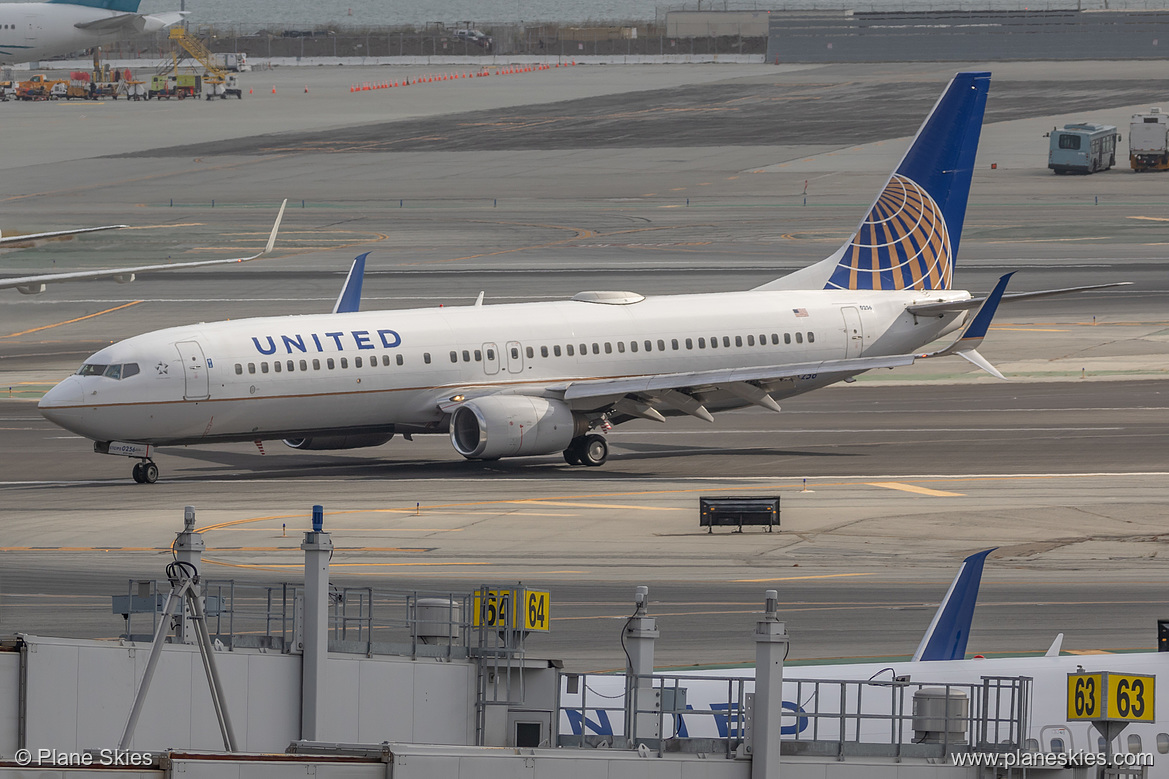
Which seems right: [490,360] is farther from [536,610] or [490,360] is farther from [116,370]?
[536,610]

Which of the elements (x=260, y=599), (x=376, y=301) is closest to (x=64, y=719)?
(x=260, y=599)

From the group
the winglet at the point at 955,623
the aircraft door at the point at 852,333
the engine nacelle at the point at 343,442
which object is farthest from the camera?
the aircraft door at the point at 852,333

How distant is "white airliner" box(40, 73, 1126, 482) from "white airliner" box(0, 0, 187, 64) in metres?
88.6

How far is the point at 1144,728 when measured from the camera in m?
28.0

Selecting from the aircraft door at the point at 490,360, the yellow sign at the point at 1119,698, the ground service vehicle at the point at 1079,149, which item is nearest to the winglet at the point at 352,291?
the aircraft door at the point at 490,360

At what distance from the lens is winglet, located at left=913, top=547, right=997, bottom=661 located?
30797mm

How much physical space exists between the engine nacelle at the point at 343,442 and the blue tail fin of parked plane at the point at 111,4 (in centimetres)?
9810

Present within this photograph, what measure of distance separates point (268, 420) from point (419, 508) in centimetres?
626

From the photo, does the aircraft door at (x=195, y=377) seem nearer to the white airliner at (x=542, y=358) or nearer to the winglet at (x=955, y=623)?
the white airliner at (x=542, y=358)

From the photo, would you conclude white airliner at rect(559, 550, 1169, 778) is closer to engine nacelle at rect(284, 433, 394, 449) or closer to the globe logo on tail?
engine nacelle at rect(284, 433, 394, 449)

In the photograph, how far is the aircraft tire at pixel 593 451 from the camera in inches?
2378

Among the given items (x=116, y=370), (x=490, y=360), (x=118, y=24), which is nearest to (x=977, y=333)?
(x=490, y=360)

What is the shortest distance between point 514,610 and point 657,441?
42355 mm

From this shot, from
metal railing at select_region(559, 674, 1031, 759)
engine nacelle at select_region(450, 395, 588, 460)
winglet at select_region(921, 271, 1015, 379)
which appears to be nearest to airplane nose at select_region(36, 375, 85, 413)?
engine nacelle at select_region(450, 395, 588, 460)
